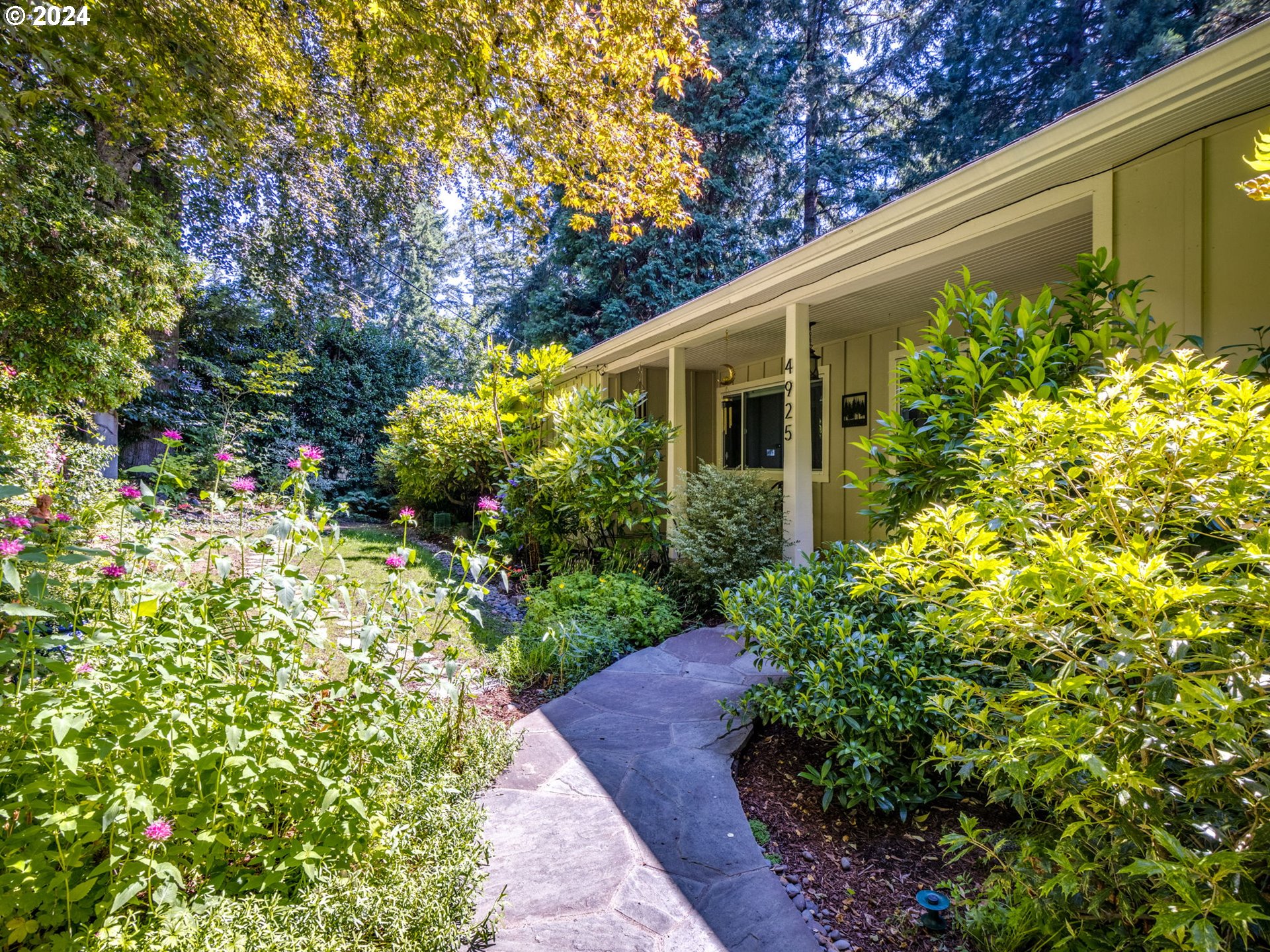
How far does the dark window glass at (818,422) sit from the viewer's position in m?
6.05

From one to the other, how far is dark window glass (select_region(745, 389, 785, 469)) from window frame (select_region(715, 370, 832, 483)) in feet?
0.20

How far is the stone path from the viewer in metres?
1.67

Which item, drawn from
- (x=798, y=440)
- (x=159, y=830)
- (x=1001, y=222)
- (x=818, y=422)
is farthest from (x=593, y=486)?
(x=159, y=830)

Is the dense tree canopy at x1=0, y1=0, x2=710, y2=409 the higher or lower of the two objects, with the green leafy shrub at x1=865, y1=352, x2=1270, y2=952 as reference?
higher

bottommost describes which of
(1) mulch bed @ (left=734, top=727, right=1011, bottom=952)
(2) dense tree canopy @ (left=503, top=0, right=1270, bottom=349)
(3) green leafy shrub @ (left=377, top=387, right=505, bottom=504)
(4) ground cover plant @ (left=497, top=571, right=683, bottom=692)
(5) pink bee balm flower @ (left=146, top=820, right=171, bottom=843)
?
(1) mulch bed @ (left=734, top=727, right=1011, bottom=952)

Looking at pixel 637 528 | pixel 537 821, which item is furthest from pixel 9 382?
pixel 537 821

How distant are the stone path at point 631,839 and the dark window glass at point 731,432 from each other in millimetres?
4440

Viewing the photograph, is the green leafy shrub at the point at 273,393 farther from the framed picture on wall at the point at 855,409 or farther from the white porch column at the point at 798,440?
the framed picture on wall at the point at 855,409

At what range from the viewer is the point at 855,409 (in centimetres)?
570

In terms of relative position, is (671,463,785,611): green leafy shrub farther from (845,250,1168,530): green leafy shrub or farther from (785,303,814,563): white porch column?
(845,250,1168,530): green leafy shrub

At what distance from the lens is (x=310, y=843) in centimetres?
155

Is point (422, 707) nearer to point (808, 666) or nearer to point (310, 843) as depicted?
point (310, 843)

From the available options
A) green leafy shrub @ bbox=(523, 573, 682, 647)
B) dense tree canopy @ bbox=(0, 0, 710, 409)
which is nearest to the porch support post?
green leafy shrub @ bbox=(523, 573, 682, 647)

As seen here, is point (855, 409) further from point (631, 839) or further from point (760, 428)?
point (631, 839)
